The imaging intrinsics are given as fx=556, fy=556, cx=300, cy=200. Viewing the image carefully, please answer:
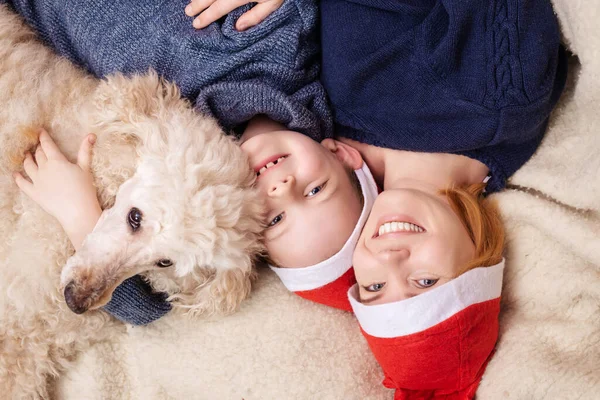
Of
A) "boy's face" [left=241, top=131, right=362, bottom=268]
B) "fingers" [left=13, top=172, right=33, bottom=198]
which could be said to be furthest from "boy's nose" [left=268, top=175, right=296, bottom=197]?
"fingers" [left=13, top=172, right=33, bottom=198]

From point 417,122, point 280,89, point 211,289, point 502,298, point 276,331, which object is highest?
point 280,89

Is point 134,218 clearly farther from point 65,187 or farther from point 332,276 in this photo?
point 332,276

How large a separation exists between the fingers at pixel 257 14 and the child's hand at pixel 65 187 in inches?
21.7

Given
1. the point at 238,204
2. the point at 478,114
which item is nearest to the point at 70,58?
the point at 238,204

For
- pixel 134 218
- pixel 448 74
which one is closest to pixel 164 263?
pixel 134 218

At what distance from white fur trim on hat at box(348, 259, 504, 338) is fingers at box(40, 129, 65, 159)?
0.92 m

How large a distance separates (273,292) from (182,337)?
0.99 ft

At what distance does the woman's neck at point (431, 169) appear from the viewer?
1.66 m

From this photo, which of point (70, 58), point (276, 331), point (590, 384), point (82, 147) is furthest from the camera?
point (70, 58)

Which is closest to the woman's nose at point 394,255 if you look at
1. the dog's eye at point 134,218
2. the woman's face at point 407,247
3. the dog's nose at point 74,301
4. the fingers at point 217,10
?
the woman's face at point 407,247

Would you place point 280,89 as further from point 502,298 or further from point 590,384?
point 590,384

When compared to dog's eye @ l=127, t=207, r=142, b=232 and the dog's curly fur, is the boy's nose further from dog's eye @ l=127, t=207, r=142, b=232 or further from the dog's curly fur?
dog's eye @ l=127, t=207, r=142, b=232

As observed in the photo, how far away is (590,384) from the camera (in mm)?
1374

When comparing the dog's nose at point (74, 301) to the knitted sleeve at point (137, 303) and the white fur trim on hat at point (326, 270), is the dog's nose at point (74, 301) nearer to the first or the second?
the knitted sleeve at point (137, 303)
